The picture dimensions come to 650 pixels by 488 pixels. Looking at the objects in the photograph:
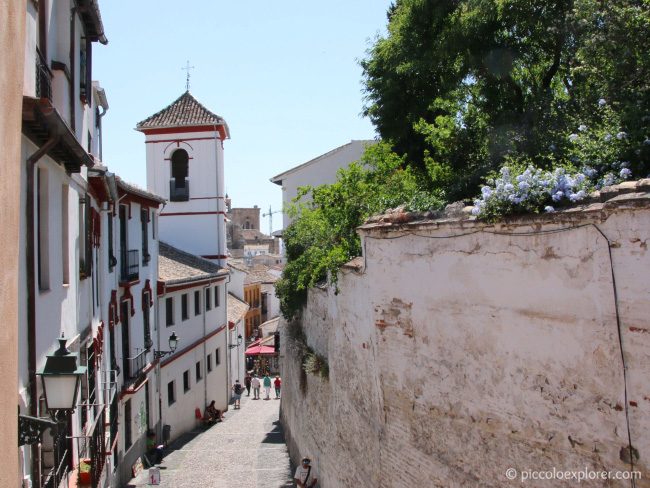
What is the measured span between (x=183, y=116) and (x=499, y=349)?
26083mm

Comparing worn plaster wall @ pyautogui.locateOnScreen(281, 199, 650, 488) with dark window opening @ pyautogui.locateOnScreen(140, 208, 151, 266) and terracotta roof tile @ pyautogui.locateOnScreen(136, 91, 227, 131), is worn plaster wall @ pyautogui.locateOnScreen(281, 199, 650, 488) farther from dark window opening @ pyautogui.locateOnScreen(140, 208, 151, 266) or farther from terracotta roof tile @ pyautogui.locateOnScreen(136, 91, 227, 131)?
terracotta roof tile @ pyautogui.locateOnScreen(136, 91, 227, 131)

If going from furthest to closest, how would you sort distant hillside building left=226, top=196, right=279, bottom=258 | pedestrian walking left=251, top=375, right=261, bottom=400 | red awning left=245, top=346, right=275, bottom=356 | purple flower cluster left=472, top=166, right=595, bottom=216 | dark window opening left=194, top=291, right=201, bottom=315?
1. distant hillside building left=226, top=196, right=279, bottom=258
2. red awning left=245, top=346, right=275, bottom=356
3. pedestrian walking left=251, top=375, right=261, bottom=400
4. dark window opening left=194, top=291, right=201, bottom=315
5. purple flower cluster left=472, top=166, right=595, bottom=216

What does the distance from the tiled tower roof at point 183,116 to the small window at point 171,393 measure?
11721 millimetres

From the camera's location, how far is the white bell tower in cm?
3014

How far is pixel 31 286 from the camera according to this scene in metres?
6.87

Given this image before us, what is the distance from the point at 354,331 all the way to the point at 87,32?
6.21 m

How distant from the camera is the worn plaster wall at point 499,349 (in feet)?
16.6

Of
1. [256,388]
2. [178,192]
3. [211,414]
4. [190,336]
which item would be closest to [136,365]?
[190,336]

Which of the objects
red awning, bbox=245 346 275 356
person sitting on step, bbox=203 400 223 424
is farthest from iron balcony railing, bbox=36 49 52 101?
red awning, bbox=245 346 275 356

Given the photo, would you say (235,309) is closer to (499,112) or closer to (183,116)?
(183,116)

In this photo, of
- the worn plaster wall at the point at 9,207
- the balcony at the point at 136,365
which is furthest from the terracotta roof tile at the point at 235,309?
the worn plaster wall at the point at 9,207

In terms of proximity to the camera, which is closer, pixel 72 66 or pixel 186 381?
pixel 72 66

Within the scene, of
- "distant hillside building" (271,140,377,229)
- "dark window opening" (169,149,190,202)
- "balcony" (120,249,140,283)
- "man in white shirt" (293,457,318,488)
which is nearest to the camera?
"man in white shirt" (293,457,318,488)

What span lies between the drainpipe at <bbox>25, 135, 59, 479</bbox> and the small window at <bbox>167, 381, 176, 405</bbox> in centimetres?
1663
